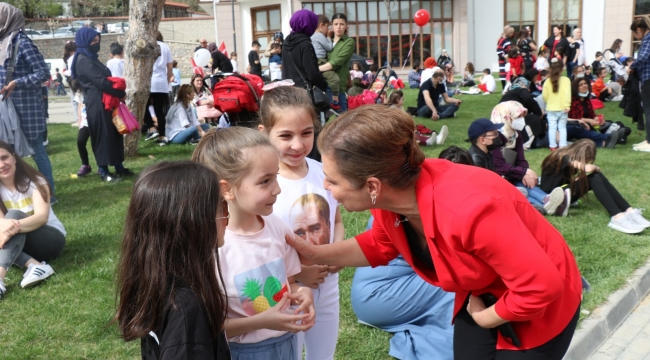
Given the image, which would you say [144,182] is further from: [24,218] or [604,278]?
[604,278]

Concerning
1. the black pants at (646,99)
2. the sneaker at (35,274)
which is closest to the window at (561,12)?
the black pants at (646,99)

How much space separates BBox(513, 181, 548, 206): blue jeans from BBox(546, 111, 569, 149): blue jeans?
3.33 metres

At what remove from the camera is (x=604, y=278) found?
4746 mm

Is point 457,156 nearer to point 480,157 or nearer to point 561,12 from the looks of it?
point 480,157

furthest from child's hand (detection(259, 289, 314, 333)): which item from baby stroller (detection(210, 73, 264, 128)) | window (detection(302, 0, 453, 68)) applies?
window (detection(302, 0, 453, 68))

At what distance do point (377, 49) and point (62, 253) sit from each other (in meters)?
26.1

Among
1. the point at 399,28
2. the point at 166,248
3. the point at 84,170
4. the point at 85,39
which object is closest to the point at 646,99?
the point at 85,39

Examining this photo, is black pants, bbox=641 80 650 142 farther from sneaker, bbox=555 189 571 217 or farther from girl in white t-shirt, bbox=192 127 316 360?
girl in white t-shirt, bbox=192 127 316 360

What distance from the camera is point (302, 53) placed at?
7.50 m

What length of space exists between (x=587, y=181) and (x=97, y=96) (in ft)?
19.7

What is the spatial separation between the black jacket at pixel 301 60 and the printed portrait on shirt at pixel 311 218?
489cm

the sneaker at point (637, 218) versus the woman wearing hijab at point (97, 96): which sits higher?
the woman wearing hijab at point (97, 96)

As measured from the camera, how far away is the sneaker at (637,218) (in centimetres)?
595

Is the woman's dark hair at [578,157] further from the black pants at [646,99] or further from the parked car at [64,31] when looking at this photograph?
the parked car at [64,31]
